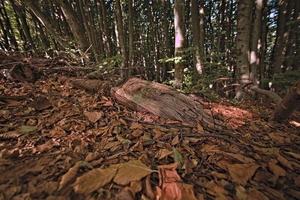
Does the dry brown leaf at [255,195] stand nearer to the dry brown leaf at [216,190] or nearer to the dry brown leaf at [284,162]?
the dry brown leaf at [216,190]

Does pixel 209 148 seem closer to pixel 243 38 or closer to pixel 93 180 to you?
pixel 93 180

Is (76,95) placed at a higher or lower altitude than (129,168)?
higher

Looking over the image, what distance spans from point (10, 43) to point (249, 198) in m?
8.25

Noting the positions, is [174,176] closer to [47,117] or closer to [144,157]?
[144,157]

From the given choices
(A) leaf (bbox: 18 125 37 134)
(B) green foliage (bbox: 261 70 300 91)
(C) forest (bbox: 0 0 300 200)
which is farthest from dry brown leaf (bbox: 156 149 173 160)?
(B) green foliage (bbox: 261 70 300 91)

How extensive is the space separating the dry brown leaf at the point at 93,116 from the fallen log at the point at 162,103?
15.7 inches

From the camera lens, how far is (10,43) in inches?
289

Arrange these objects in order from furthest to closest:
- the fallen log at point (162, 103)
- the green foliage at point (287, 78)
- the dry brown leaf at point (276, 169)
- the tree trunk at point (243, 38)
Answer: the green foliage at point (287, 78) → the tree trunk at point (243, 38) → the fallen log at point (162, 103) → the dry brown leaf at point (276, 169)

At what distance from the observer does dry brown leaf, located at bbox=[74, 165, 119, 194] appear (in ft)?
4.82

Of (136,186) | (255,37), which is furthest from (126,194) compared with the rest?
(255,37)

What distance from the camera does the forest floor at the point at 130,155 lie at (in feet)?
4.97

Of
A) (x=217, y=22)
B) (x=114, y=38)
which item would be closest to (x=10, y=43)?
(x=114, y=38)

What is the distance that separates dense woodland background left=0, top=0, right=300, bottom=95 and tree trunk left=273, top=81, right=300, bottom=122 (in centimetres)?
94

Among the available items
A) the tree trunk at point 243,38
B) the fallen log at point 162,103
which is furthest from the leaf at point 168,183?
the tree trunk at point 243,38
